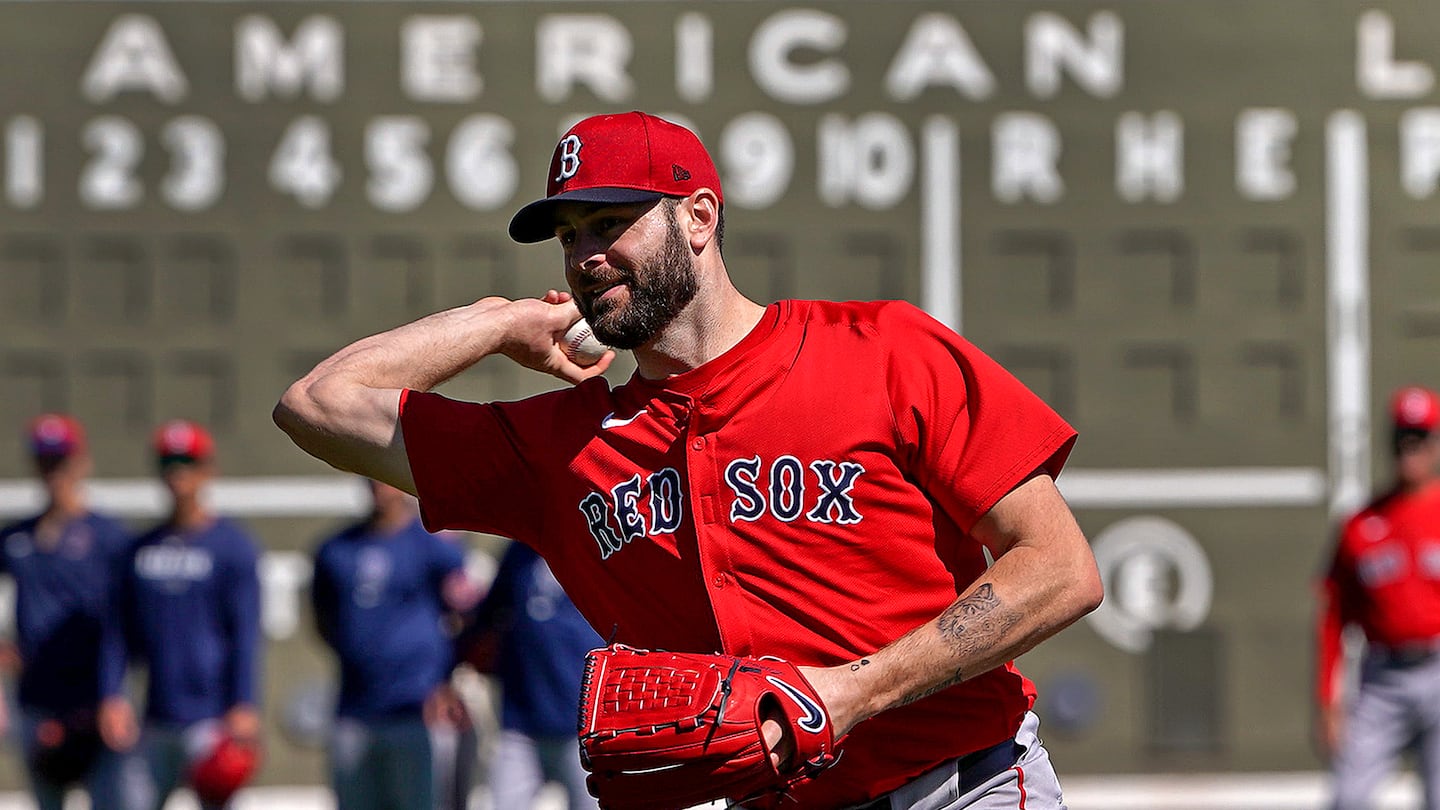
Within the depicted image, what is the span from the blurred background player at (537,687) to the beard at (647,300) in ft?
11.6

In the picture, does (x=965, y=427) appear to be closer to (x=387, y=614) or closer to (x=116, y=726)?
(x=387, y=614)

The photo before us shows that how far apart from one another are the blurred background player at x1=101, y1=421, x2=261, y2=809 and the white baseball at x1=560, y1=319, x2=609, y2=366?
402cm

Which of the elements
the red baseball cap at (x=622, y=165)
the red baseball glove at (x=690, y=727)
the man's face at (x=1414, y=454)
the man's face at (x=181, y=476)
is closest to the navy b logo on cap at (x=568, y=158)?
the red baseball cap at (x=622, y=165)

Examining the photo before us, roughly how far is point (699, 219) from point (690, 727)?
798 mm

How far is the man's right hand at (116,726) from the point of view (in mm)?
6887

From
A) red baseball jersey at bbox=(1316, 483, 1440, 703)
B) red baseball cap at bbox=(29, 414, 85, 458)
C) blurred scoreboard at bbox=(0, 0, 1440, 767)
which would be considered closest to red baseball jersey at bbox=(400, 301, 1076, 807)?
red baseball jersey at bbox=(1316, 483, 1440, 703)

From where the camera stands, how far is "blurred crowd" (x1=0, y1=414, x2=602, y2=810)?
6891 millimetres

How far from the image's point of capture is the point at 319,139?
8.99 m

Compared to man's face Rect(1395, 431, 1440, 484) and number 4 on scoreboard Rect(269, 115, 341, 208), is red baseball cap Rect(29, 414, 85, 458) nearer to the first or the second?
number 4 on scoreboard Rect(269, 115, 341, 208)

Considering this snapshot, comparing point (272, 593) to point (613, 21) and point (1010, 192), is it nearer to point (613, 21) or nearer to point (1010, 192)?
point (613, 21)

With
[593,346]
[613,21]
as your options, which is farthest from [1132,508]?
[593,346]

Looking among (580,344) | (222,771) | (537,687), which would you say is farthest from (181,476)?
(580,344)

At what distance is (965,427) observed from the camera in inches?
108

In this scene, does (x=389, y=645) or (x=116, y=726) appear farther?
(x=389, y=645)
